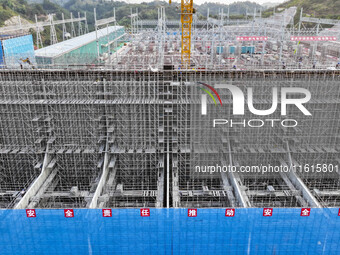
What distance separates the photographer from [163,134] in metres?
14.6

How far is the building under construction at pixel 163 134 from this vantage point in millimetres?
13750

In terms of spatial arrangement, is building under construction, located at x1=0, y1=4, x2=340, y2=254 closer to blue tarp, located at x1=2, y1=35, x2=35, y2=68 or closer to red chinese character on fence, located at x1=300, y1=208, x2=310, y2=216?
red chinese character on fence, located at x1=300, y1=208, x2=310, y2=216

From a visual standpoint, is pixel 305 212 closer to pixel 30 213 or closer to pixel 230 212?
pixel 230 212

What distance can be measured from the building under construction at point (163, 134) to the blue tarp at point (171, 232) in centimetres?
276

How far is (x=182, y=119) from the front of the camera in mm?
14492

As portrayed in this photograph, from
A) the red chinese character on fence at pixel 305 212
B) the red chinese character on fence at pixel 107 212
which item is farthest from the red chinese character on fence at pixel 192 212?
the red chinese character on fence at pixel 305 212

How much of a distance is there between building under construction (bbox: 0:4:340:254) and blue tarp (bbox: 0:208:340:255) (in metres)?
2.76

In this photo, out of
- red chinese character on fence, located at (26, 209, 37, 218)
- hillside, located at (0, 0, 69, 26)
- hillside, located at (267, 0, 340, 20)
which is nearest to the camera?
red chinese character on fence, located at (26, 209, 37, 218)

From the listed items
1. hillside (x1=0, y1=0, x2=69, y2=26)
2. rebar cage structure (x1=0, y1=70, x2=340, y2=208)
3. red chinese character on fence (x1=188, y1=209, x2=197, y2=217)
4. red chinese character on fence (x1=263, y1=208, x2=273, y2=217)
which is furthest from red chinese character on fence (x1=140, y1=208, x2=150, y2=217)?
hillside (x1=0, y1=0, x2=69, y2=26)

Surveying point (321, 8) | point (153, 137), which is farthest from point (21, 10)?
point (321, 8)

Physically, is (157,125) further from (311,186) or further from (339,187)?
(339,187)

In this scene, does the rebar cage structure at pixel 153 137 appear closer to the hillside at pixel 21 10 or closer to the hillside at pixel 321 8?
the hillside at pixel 321 8

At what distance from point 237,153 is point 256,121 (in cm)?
194

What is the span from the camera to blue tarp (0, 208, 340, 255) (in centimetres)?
1025
